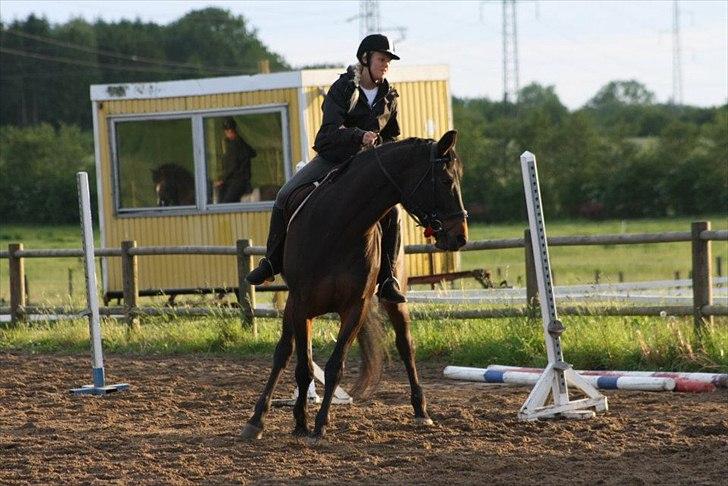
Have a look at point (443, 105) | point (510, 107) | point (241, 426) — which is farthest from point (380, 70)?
point (510, 107)

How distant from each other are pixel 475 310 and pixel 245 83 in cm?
605

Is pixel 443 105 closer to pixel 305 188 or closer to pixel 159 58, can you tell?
pixel 305 188

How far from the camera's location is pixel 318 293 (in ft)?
28.1

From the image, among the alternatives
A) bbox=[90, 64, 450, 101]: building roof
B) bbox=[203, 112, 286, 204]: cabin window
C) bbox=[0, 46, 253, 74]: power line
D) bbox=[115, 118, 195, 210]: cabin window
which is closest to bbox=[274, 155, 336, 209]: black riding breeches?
bbox=[90, 64, 450, 101]: building roof

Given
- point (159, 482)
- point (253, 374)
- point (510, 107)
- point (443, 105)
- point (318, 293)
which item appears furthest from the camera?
point (510, 107)

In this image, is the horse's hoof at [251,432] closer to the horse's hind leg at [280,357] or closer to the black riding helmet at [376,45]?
the horse's hind leg at [280,357]

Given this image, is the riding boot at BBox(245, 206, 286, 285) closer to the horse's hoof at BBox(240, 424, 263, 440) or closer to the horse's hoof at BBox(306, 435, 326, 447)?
the horse's hoof at BBox(240, 424, 263, 440)

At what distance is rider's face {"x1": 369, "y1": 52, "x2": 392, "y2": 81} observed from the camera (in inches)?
355

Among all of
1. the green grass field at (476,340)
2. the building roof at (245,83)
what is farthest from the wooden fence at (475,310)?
the building roof at (245,83)

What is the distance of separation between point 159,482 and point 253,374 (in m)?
5.17

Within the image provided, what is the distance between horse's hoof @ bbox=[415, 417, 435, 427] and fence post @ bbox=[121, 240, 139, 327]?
7195 millimetres

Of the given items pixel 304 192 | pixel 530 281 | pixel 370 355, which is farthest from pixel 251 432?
pixel 530 281

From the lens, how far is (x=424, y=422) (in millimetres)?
9164

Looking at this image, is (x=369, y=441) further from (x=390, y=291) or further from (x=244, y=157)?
(x=244, y=157)
